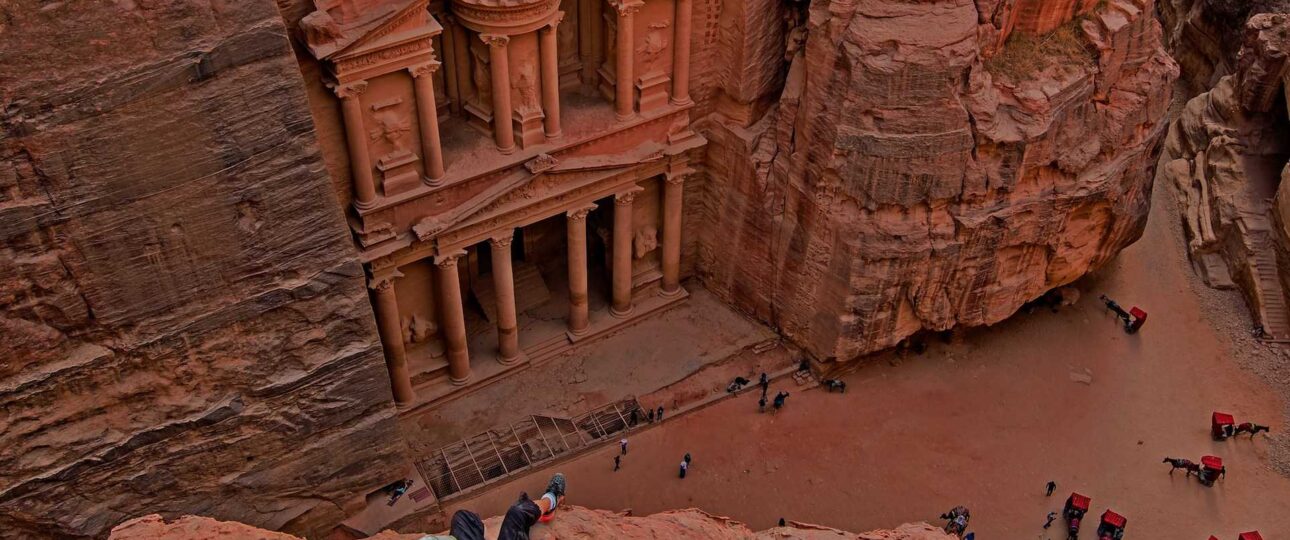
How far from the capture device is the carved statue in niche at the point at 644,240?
28.4 meters

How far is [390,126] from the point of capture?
22.6m

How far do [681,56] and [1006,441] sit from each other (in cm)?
1100

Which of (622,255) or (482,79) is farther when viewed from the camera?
(622,255)

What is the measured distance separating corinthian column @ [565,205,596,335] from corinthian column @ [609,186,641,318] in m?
0.68

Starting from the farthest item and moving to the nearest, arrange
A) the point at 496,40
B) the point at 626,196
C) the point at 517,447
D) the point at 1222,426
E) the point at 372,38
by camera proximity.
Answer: the point at 1222,426, the point at 626,196, the point at 517,447, the point at 496,40, the point at 372,38

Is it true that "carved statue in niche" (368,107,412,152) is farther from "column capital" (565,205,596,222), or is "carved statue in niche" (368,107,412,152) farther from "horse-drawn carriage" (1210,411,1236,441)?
"horse-drawn carriage" (1210,411,1236,441)

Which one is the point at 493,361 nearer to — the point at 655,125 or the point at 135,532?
the point at 655,125

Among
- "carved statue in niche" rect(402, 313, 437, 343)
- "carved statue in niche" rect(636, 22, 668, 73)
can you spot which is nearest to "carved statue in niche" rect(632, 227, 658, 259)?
"carved statue in niche" rect(636, 22, 668, 73)

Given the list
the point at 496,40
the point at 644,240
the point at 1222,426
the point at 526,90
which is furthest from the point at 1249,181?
the point at 496,40

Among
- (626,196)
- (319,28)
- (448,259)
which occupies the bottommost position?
(448,259)

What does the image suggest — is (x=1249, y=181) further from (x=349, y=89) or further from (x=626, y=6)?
(x=349, y=89)

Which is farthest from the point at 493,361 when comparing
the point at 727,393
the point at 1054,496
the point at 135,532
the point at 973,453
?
the point at 135,532

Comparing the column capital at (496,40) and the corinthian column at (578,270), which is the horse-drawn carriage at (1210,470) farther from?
the column capital at (496,40)

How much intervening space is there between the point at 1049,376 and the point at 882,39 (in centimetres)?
986
